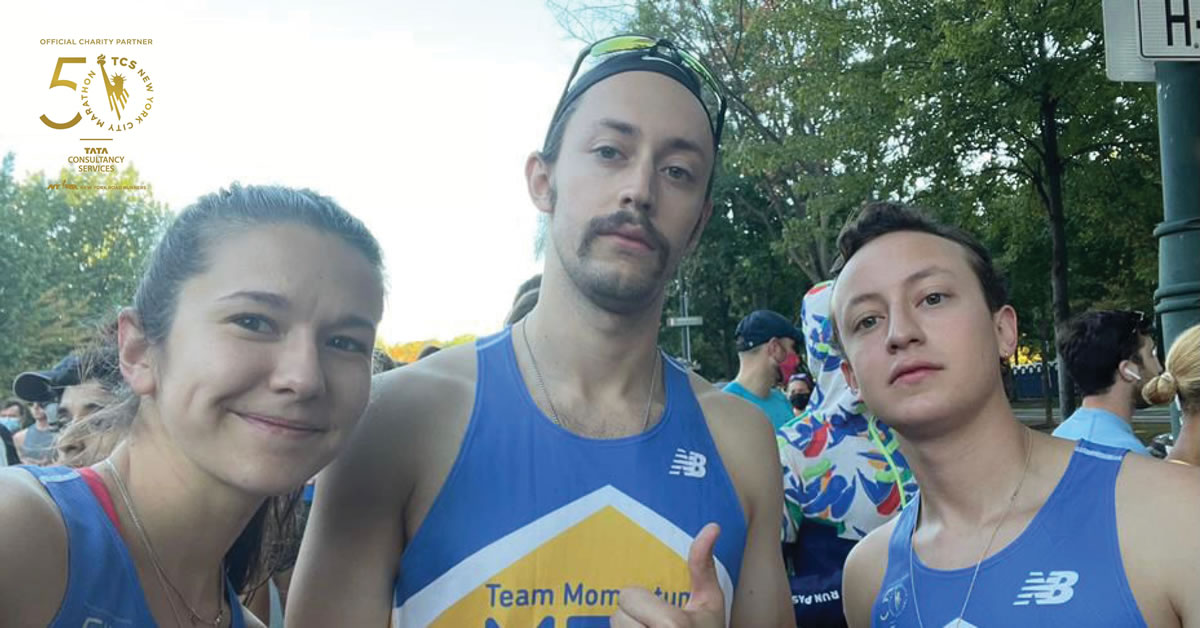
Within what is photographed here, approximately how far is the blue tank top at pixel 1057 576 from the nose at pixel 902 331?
479 mm

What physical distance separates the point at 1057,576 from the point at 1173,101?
7.08 ft

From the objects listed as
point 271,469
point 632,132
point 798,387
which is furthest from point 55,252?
point 271,469

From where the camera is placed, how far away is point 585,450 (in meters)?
2.20

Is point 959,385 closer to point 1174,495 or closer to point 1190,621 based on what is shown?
point 1174,495

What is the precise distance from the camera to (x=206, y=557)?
191 centimetres

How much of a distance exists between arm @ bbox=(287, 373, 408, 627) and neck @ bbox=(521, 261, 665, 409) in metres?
0.46

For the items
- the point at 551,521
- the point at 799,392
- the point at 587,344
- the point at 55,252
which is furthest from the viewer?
the point at 55,252

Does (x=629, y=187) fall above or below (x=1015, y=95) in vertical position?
below

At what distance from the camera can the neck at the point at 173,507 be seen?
1793 mm

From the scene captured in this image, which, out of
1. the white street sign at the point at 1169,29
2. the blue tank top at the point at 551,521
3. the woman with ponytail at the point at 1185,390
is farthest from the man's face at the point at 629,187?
the woman with ponytail at the point at 1185,390

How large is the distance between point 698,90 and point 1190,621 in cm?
171

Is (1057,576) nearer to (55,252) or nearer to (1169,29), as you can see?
(1169,29)

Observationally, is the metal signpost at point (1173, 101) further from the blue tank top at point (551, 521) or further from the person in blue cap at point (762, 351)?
the person in blue cap at point (762, 351)

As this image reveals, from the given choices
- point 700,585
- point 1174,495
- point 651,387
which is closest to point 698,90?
point 651,387
